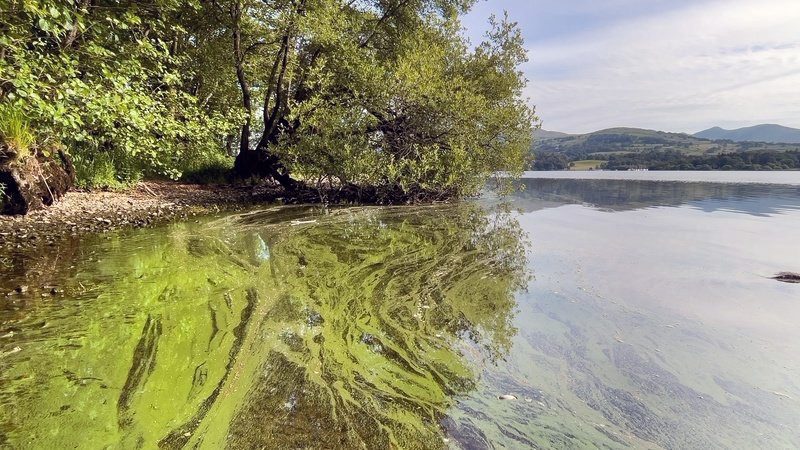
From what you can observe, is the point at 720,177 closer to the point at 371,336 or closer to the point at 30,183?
the point at 371,336

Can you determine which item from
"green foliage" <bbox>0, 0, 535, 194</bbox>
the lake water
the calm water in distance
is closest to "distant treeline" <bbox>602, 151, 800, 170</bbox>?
the calm water in distance

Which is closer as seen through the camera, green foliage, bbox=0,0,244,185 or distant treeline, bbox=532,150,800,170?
green foliage, bbox=0,0,244,185

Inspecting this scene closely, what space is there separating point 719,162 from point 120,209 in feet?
209

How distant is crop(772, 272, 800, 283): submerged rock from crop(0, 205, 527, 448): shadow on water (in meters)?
3.64

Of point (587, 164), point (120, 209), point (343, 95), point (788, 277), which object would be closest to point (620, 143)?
point (587, 164)

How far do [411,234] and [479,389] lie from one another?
6.02 metres

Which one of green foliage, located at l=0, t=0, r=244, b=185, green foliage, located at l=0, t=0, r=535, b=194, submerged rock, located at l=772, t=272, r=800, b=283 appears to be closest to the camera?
green foliage, located at l=0, t=0, r=244, b=185

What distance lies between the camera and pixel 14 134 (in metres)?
7.68

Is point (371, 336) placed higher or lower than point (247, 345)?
lower

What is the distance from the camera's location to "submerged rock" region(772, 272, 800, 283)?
5.85m

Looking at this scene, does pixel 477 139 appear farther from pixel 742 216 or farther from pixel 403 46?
pixel 742 216

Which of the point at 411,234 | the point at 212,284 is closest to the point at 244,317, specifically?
the point at 212,284

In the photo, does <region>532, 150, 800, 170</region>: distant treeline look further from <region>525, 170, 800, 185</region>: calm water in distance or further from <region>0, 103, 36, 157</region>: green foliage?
<region>0, 103, 36, 157</region>: green foliage

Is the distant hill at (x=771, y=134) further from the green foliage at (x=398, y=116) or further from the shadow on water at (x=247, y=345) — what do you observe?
the shadow on water at (x=247, y=345)
